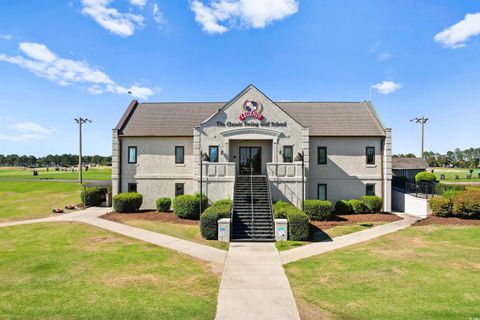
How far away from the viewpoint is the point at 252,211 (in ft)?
52.1

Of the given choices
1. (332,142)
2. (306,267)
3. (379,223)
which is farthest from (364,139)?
(306,267)

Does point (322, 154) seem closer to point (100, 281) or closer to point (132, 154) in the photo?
point (132, 154)

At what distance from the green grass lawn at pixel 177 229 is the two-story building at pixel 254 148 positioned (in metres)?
4.83

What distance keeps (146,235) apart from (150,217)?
4896 millimetres

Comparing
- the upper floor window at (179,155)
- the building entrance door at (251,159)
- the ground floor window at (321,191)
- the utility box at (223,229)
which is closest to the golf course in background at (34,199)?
the upper floor window at (179,155)

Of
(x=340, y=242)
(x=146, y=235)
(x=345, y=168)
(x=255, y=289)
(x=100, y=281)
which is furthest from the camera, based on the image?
(x=345, y=168)

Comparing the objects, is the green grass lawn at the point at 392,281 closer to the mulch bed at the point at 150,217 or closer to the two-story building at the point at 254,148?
the two-story building at the point at 254,148

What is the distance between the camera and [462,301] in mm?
7309

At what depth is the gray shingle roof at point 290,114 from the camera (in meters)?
22.7

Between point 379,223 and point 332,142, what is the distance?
7.89 m

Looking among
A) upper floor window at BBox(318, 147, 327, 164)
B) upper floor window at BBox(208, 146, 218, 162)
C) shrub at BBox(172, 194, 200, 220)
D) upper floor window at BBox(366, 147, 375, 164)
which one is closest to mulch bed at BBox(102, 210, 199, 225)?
shrub at BBox(172, 194, 200, 220)

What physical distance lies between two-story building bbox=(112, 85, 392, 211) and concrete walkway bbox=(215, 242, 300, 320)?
1034 cm

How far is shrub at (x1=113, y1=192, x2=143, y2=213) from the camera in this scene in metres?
20.9

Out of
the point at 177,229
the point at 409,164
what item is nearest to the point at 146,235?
the point at 177,229
